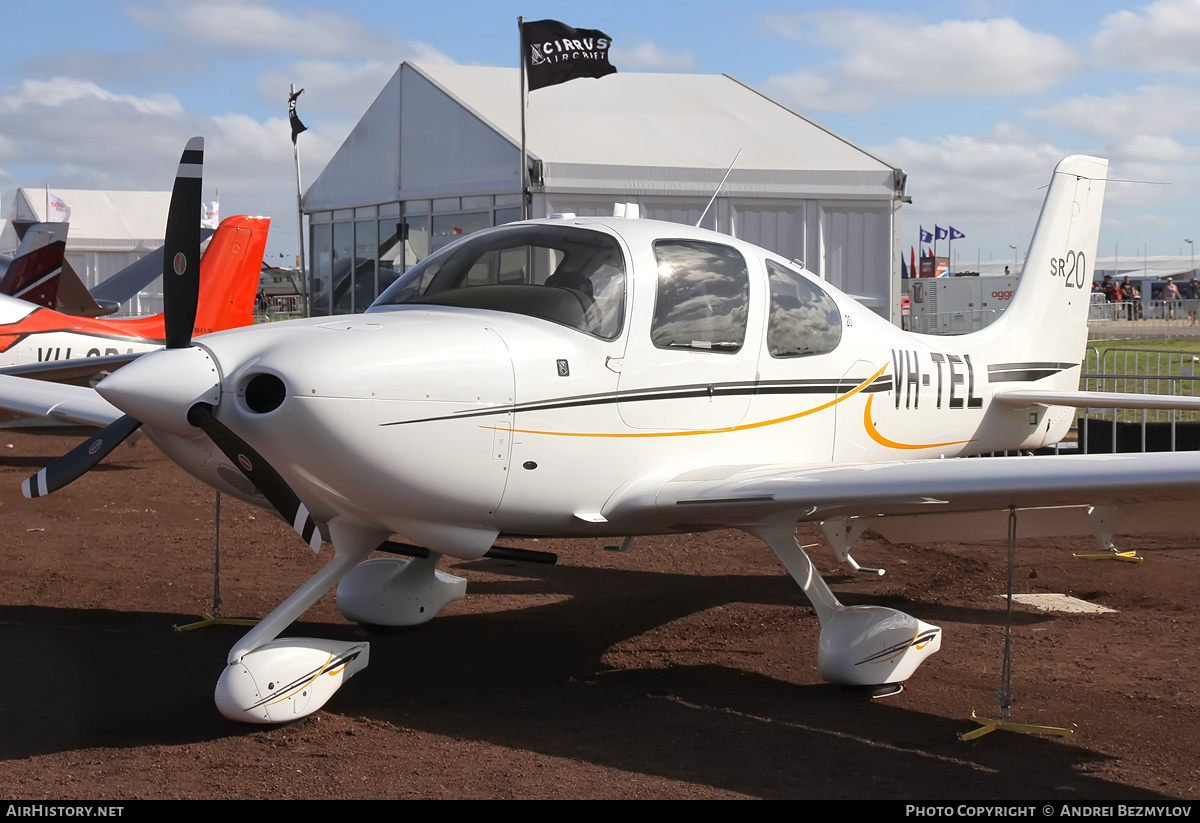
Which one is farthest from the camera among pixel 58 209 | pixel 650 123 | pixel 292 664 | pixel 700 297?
pixel 58 209

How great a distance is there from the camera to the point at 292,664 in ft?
16.9

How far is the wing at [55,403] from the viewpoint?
23.7 feet

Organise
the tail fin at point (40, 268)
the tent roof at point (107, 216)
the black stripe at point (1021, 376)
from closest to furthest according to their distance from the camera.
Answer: the black stripe at point (1021, 376), the tail fin at point (40, 268), the tent roof at point (107, 216)

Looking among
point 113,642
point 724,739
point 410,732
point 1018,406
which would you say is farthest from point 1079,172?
point 113,642

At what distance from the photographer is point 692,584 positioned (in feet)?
27.8

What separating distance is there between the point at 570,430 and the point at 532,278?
0.84 meters

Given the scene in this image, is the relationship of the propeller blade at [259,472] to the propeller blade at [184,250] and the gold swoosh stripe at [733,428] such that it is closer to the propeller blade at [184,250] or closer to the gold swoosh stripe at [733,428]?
the propeller blade at [184,250]

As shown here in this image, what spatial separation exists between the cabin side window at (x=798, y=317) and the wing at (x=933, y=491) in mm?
676

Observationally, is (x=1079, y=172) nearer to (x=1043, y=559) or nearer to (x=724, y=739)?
(x=1043, y=559)

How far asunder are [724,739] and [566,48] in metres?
10.7

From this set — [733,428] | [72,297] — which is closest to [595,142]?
[72,297]

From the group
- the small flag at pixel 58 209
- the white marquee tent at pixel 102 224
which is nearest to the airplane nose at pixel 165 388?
the white marquee tent at pixel 102 224

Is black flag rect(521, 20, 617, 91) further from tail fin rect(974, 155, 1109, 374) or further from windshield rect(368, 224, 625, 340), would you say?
windshield rect(368, 224, 625, 340)

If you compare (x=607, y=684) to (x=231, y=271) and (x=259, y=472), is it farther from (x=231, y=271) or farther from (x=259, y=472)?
(x=231, y=271)
